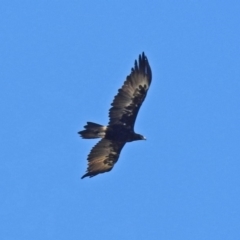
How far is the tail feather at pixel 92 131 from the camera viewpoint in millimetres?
45125

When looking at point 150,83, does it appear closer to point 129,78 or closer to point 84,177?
point 129,78

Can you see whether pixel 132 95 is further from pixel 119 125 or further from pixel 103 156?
pixel 103 156

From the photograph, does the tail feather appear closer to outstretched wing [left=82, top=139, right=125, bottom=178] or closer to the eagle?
the eagle

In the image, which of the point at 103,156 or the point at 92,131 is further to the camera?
the point at 103,156

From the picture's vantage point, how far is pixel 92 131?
149 ft

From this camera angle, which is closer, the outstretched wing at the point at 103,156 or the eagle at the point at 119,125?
the eagle at the point at 119,125

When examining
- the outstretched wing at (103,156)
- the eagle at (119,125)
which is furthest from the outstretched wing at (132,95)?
the outstretched wing at (103,156)

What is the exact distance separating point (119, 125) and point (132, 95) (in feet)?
3.53

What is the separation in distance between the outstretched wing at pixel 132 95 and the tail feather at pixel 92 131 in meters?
0.59

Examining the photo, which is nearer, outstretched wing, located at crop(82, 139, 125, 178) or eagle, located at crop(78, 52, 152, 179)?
eagle, located at crop(78, 52, 152, 179)

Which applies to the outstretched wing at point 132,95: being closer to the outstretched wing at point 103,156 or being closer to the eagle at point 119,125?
the eagle at point 119,125

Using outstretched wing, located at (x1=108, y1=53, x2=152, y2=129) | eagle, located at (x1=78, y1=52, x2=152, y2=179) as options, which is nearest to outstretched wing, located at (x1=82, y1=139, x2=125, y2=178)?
eagle, located at (x1=78, y1=52, x2=152, y2=179)

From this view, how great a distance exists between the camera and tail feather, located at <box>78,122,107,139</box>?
1777 inches

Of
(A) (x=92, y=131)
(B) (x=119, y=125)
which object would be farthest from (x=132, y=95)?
(A) (x=92, y=131)
